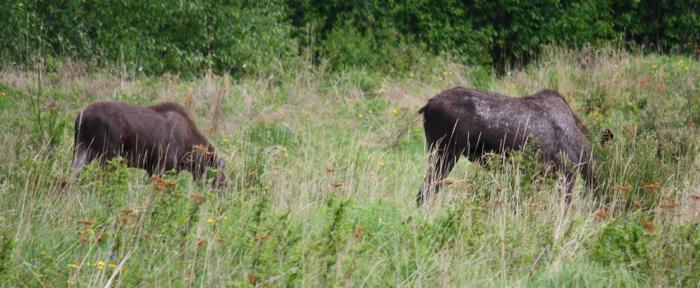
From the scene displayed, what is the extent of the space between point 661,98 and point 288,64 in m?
6.10

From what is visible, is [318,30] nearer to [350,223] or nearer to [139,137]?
[139,137]

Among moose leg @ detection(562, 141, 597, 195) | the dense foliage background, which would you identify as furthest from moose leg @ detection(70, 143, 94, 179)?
moose leg @ detection(562, 141, 597, 195)

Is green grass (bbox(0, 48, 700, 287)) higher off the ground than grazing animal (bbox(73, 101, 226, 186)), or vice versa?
green grass (bbox(0, 48, 700, 287))

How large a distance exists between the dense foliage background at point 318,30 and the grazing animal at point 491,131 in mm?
6099

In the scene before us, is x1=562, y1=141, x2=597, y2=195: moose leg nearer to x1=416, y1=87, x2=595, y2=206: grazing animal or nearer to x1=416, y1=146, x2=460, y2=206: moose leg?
x1=416, y1=87, x2=595, y2=206: grazing animal

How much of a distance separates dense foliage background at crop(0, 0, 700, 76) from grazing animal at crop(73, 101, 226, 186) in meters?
3.51

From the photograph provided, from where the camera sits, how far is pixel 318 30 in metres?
19.2


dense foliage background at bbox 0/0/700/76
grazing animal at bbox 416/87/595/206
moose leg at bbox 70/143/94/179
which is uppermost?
grazing animal at bbox 416/87/595/206

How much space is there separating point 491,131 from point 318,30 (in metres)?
10.9

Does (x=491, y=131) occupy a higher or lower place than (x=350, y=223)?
lower

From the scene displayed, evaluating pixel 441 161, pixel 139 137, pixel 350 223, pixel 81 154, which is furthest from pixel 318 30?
pixel 350 223

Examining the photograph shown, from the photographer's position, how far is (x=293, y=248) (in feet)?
17.1

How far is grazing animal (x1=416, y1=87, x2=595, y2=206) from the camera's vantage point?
28.3ft

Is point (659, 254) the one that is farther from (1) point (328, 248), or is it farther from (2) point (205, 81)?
(2) point (205, 81)
